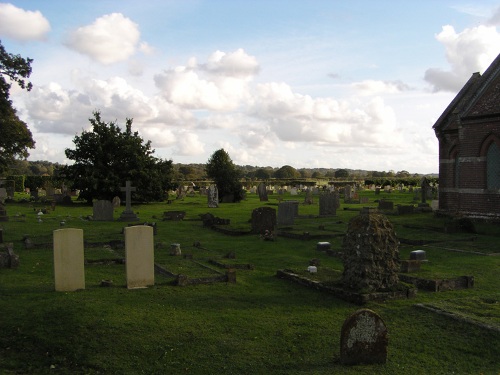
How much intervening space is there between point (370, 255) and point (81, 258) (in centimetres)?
587

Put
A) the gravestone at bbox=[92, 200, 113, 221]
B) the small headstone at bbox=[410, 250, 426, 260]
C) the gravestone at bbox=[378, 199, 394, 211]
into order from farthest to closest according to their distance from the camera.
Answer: the gravestone at bbox=[378, 199, 394, 211] < the gravestone at bbox=[92, 200, 113, 221] < the small headstone at bbox=[410, 250, 426, 260]

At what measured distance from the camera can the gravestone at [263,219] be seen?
819 inches

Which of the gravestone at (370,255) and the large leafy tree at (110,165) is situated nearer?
the gravestone at (370,255)

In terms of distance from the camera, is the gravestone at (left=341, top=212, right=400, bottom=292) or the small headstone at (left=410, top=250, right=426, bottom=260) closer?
the gravestone at (left=341, top=212, right=400, bottom=292)

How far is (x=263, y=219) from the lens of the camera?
2083 centimetres

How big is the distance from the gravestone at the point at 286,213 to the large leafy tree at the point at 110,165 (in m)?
17.2

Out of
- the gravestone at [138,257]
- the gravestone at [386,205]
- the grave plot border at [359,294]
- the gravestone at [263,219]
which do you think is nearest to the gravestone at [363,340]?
the grave plot border at [359,294]

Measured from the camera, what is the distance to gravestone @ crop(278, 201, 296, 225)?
2427 centimetres

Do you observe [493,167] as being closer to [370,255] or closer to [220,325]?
[370,255]

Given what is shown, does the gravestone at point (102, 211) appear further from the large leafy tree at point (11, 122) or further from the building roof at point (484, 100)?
the building roof at point (484, 100)

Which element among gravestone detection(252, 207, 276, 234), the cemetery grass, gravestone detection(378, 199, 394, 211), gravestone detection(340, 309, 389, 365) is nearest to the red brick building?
gravestone detection(378, 199, 394, 211)

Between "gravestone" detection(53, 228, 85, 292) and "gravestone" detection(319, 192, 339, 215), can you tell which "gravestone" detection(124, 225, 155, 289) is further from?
"gravestone" detection(319, 192, 339, 215)

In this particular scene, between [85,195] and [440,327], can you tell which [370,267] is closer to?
[440,327]

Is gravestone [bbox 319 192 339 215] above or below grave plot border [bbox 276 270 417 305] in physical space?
above
